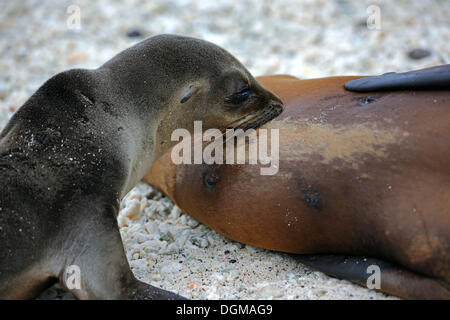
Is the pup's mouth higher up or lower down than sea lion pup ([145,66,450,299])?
higher up

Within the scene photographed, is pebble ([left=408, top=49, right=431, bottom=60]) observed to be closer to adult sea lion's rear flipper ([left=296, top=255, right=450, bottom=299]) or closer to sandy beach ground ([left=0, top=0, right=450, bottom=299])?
sandy beach ground ([left=0, top=0, right=450, bottom=299])

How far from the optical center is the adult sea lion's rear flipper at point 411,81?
2.69 metres

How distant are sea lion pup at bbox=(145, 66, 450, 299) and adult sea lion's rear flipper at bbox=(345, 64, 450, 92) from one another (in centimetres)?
2

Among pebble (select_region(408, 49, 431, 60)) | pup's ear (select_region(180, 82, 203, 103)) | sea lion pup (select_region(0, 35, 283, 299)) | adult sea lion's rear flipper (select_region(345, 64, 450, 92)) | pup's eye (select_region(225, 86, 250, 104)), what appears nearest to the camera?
sea lion pup (select_region(0, 35, 283, 299))

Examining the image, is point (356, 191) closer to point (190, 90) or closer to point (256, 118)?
point (256, 118)

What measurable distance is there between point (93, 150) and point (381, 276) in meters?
1.41

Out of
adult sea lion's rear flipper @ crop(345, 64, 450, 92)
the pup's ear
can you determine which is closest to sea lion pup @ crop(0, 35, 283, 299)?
the pup's ear

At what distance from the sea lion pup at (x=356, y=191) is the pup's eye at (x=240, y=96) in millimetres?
226

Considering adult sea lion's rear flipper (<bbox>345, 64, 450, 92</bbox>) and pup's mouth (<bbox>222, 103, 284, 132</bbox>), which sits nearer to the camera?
adult sea lion's rear flipper (<bbox>345, 64, 450, 92</bbox>)

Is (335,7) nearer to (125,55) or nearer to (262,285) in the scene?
(125,55)

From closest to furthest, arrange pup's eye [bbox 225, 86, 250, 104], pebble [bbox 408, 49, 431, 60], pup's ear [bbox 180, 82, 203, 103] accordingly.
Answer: pup's ear [bbox 180, 82, 203, 103]
pup's eye [bbox 225, 86, 250, 104]
pebble [bbox 408, 49, 431, 60]

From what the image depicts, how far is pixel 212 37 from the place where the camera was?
19.4 feet

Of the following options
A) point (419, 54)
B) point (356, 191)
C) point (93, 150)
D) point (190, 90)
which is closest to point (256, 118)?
point (190, 90)

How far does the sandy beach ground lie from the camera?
3693 millimetres
